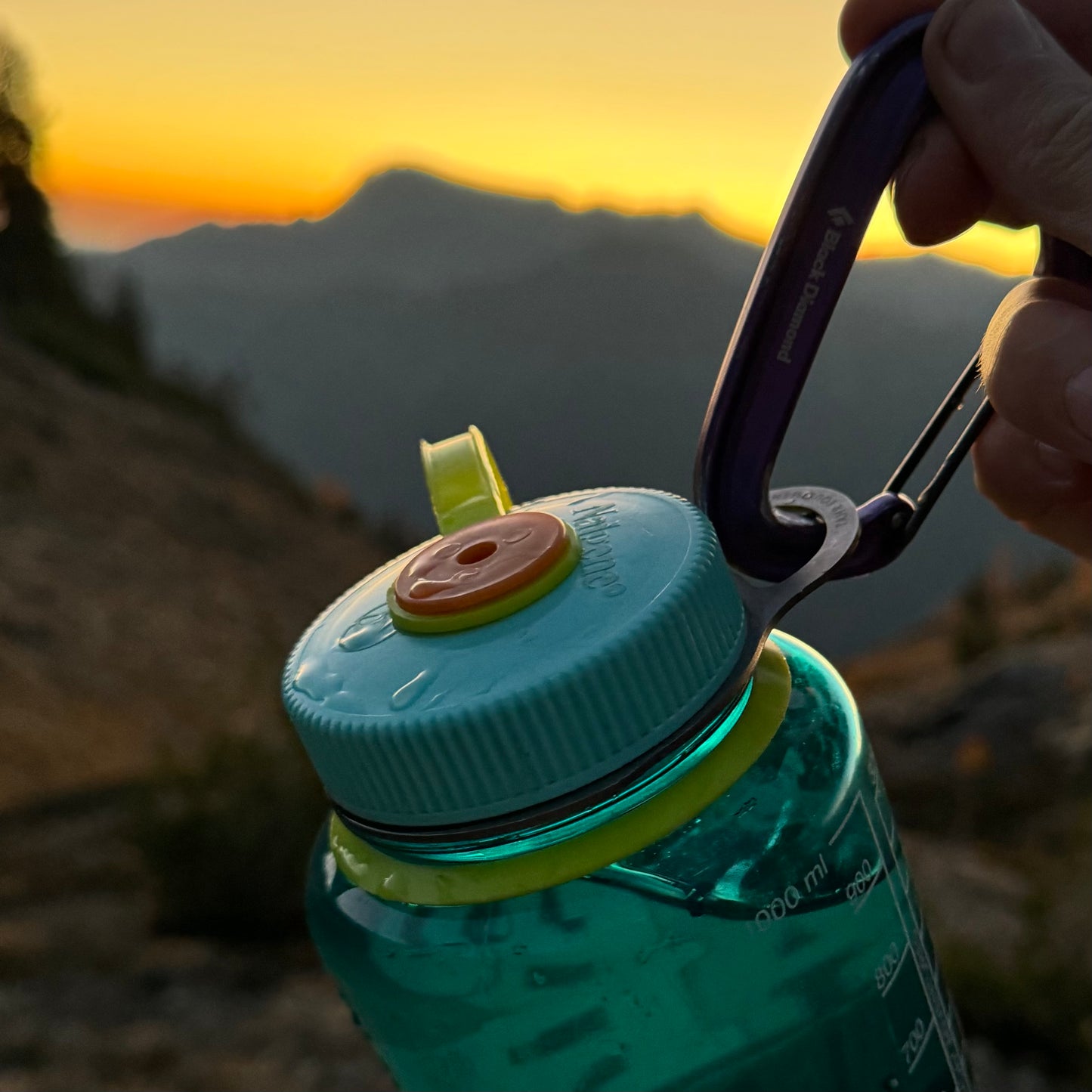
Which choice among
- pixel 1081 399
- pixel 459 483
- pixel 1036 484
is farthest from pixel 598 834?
pixel 1036 484

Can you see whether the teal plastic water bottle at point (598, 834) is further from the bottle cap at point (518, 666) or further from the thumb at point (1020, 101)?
the thumb at point (1020, 101)

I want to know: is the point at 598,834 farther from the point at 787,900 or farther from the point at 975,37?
the point at 975,37

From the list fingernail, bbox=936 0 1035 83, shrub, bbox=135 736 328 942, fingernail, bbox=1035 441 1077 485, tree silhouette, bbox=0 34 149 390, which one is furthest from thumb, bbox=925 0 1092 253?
tree silhouette, bbox=0 34 149 390

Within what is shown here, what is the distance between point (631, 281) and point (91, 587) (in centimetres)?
266

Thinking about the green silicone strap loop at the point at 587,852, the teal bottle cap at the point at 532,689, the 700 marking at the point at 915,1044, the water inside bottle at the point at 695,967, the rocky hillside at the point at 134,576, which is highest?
the teal bottle cap at the point at 532,689

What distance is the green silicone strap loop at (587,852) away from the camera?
1.54 ft

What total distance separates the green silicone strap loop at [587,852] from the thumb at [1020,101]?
0.35m

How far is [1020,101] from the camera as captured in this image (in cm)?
60

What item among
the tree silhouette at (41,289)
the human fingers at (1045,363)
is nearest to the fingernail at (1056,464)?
the human fingers at (1045,363)

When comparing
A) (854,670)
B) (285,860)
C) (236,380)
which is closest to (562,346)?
(236,380)

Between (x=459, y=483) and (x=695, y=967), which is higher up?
(x=459, y=483)

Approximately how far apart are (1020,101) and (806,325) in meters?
0.19

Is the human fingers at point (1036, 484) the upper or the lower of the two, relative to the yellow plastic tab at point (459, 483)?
lower

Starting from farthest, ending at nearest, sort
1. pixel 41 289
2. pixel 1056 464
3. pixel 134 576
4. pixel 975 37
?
1. pixel 41 289
2. pixel 134 576
3. pixel 1056 464
4. pixel 975 37
